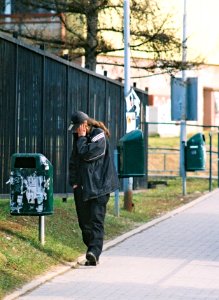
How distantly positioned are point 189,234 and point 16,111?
2.90 metres

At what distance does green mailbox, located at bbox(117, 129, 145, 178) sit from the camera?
16.4 m

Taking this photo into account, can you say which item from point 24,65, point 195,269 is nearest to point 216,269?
point 195,269

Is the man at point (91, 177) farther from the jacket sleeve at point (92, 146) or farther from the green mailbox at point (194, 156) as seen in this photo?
the green mailbox at point (194, 156)

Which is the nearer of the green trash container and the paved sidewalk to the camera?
the paved sidewalk

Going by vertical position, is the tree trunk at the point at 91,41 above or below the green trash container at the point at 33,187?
above

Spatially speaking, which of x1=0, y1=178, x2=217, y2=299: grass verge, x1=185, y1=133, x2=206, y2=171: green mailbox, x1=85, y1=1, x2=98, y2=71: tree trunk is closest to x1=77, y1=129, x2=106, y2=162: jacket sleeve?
x1=0, y1=178, x2=217, y2=299: grass verge

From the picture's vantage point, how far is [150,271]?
11.2 m

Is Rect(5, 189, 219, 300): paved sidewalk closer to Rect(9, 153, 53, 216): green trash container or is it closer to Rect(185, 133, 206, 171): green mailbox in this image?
Rect(9, 153, 53, 216): green trash container

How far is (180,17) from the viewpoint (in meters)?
36.8

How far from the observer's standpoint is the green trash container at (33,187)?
1180 centimetres

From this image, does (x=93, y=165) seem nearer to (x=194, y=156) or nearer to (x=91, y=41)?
(x=194, y=156)

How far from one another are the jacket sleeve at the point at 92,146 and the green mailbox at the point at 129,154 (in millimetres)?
4693

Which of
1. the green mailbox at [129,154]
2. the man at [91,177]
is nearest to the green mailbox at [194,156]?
the green mailbox at [129,154]

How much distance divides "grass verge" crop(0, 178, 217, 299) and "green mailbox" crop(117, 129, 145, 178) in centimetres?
69
